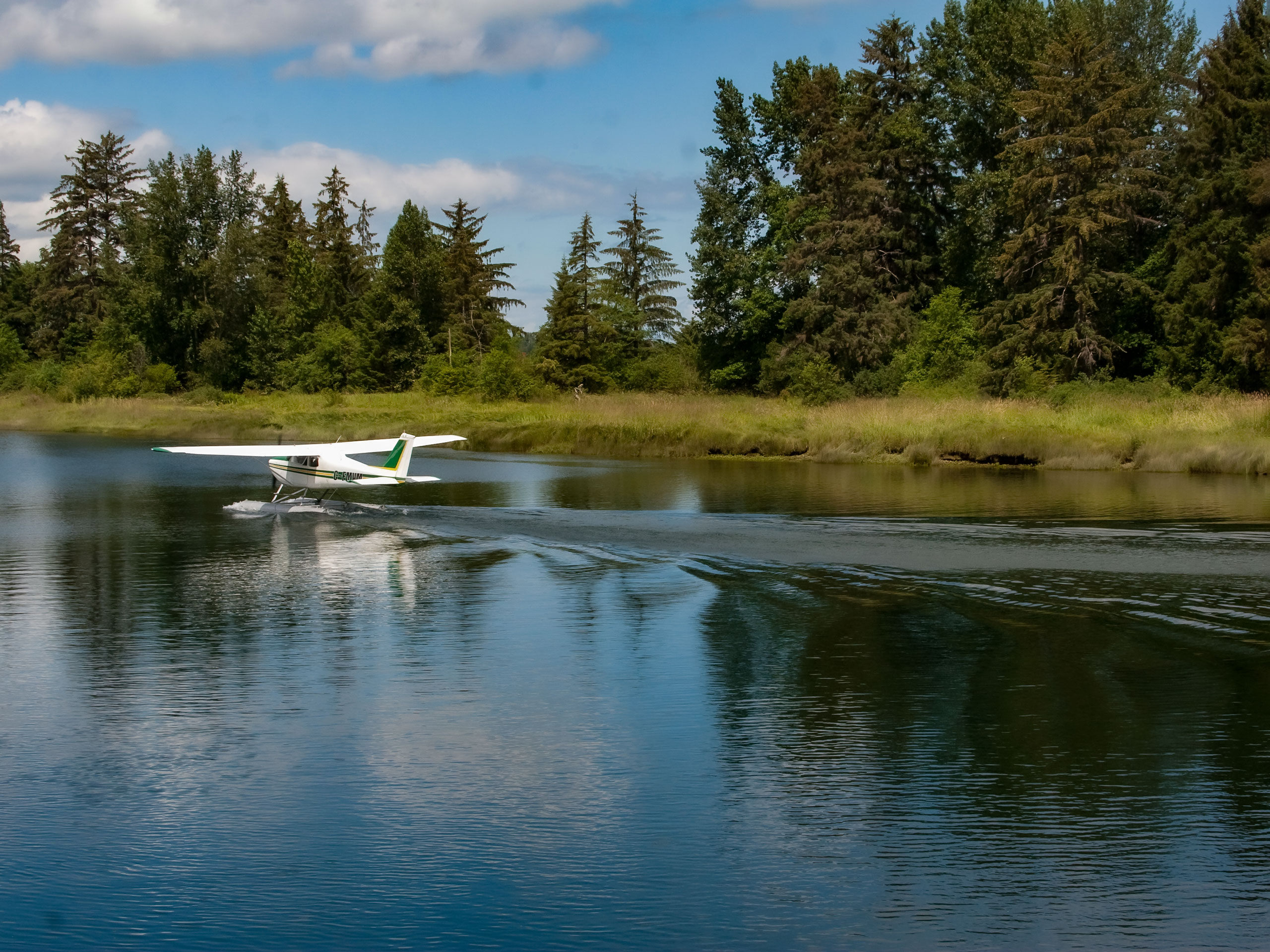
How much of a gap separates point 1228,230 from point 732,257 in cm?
2837

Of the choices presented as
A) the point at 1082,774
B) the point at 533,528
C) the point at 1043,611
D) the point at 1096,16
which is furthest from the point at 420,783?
the point at 1096,16

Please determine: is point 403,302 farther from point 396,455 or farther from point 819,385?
point 396,455

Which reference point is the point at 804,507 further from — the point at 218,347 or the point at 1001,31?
the point at 218,347

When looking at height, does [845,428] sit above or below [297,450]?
above

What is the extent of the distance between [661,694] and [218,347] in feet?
256

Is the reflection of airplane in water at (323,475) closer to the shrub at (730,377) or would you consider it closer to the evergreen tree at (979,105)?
the evergreen tree at (979,105)

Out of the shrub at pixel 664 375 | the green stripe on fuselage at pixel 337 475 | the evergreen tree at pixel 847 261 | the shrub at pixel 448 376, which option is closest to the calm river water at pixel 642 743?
the green stripe on fuselage at pixel 337 475

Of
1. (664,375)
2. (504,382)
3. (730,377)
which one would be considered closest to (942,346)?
(730,377)

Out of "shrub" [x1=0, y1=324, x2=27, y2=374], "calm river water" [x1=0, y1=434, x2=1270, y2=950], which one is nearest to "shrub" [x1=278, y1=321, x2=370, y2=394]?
"shrub" [x1=0, y1=324, x2=27, y2=374]

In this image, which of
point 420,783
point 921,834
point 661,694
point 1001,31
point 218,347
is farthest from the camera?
point 218,347

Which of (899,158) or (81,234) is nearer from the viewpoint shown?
(899,158)

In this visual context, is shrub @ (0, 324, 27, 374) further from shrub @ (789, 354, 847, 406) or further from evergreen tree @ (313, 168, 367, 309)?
shrub @ (789, 354, 847, 406)

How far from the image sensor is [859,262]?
5703 cm

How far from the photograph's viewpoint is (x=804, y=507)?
949 inches
